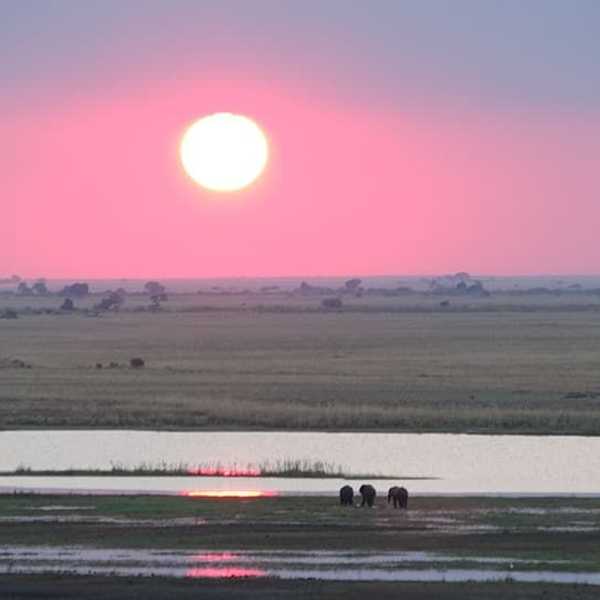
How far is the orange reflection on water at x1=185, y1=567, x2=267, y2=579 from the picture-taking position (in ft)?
82.5

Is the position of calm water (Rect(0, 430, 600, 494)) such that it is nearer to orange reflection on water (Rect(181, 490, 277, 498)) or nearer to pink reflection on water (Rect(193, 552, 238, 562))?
orange reflection on water (Rect(181, 490, 277, 498))

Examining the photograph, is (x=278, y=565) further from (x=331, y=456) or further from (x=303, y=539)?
(x=331, y=456)

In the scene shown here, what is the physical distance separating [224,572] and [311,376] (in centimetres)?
5458

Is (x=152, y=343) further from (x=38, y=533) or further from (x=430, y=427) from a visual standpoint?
(x=38, y=533)

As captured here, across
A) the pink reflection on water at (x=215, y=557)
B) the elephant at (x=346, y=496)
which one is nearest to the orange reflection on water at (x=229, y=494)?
the elephant at (x=346, y=496)

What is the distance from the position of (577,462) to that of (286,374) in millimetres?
35177

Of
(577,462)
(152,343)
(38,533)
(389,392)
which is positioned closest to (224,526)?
(38,533)

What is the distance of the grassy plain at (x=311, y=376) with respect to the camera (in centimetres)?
5978

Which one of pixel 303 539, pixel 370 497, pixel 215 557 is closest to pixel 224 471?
pixel 370 497

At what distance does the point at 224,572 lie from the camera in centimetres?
2564

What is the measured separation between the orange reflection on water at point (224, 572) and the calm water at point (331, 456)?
13.9 meters

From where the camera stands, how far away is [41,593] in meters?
23.5

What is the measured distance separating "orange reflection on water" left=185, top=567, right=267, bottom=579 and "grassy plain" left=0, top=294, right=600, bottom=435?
3182 cm

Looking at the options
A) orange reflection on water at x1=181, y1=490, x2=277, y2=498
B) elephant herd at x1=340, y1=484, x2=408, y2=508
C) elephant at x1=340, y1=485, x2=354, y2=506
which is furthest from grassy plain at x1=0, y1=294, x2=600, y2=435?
elephant at x1=340, y1=485, x2=354, y2=506
